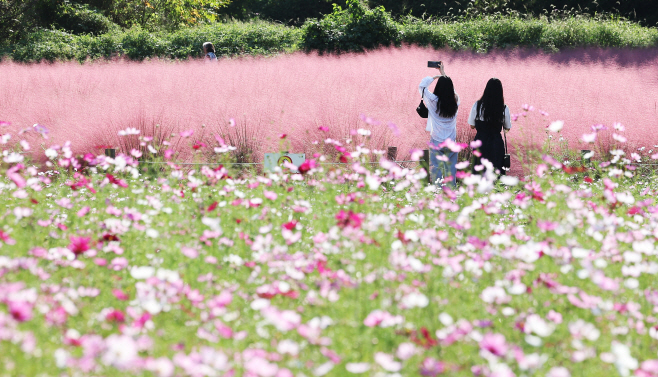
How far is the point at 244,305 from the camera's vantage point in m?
2.56

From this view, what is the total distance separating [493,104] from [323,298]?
12.3 ft

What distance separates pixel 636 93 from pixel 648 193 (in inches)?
128

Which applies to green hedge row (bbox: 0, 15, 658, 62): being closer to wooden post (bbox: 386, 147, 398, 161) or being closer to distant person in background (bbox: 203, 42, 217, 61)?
distant person in background (bbox: 203, 42, 217, 61)

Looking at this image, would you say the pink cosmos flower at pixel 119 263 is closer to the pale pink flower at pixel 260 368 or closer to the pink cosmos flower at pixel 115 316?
Result: the pink cosmos flower at pixel 115 316

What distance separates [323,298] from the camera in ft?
7.91

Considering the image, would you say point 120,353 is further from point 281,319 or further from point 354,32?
point 354,32

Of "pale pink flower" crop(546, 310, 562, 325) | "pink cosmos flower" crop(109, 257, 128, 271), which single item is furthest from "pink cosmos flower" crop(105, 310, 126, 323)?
"pale pink flower" crop(546, 310, 562, 325)

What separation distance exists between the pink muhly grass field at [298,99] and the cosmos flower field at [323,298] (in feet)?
8.56

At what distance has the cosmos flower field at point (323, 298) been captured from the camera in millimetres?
A: 1884

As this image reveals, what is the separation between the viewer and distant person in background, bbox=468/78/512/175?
563cm

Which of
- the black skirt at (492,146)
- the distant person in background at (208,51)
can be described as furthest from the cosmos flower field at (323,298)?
the distant person in background at (208,51)

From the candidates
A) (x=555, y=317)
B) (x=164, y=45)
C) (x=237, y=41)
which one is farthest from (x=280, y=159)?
(x=164, y=45)

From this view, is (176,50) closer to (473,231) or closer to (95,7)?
(95,7)

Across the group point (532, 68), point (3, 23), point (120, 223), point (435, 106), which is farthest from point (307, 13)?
point (120, 223)
